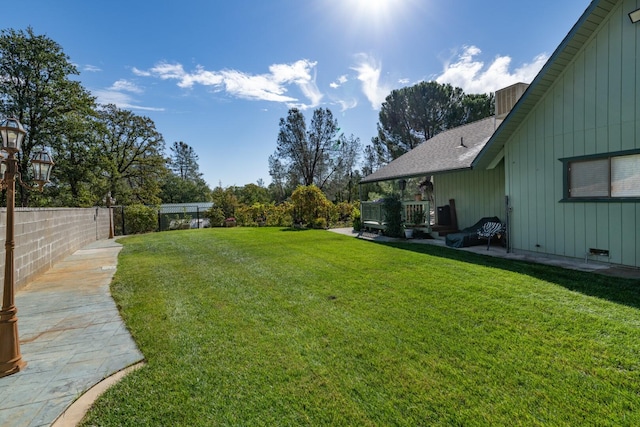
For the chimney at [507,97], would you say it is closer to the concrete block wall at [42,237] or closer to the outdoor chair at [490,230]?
the outdoor chair at [490,230]

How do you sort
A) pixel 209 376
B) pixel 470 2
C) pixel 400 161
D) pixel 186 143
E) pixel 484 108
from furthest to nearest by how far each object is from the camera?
pixel 186 143
pixel 484 108
pixel 400 161
pixel 470 2
pixel 209 376

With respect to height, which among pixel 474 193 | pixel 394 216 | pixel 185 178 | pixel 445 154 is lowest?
pixel 394 216

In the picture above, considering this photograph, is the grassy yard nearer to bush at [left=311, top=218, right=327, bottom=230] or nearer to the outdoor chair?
the outdoor chair

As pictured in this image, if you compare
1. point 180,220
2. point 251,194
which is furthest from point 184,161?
point 180,220

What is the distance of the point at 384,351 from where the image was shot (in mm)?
2986

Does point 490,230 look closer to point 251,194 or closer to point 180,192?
point 251,194

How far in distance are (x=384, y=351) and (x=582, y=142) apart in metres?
6.57

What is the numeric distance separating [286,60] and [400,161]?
7.36 metres

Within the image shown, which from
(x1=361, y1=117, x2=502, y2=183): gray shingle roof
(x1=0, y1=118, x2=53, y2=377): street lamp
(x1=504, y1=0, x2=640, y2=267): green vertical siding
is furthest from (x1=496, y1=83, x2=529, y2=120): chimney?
(x1=0, y1=118, x2=53, y2=377): street lamp

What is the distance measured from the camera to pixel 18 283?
19.0ft

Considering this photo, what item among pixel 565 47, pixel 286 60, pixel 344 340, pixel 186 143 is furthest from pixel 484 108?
pixel 186 143

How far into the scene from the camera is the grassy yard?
2.16 metres

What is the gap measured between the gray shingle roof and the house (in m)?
1.72

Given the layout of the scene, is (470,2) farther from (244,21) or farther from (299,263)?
(299,263)
